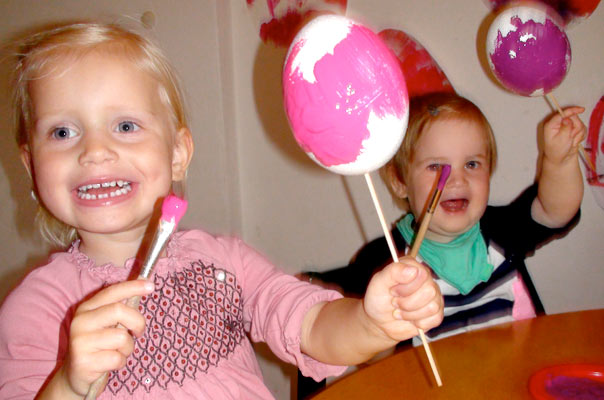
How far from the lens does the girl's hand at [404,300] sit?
609 millimetres

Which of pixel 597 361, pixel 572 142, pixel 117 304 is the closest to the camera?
pixel 117 304

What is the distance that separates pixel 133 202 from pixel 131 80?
7.2 inches

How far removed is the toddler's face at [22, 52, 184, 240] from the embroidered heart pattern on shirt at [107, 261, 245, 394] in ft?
0.41

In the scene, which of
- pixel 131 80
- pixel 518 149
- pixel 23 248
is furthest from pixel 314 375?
pixel 23 248

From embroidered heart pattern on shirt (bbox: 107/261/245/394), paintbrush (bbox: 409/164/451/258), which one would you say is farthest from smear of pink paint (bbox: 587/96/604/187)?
embroidered heart pattern on shirt (bbox: 107/261/245/394)

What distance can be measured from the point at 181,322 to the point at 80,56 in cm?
42

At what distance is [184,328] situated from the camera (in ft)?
2.59

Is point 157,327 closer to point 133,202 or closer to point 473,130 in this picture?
point 133,202

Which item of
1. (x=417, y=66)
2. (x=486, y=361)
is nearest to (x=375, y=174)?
(x=417, y=66)

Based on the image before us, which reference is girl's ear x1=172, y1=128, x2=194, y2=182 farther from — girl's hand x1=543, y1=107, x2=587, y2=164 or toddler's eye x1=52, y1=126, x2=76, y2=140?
girl's hand x1=543, y1=107, x2=587, y2=164

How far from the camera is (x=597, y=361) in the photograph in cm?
71

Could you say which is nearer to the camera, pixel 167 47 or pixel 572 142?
pixel 572 142

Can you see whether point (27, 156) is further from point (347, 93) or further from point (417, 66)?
point (417, 66)

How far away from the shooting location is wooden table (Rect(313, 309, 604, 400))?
67 cm
